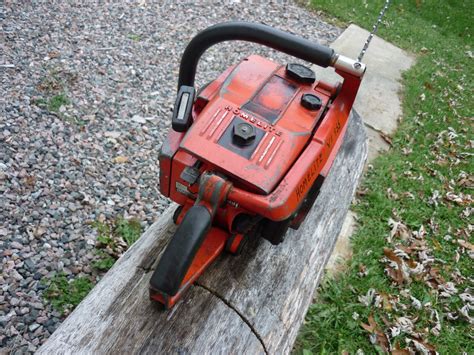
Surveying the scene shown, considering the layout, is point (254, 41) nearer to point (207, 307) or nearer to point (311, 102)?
point (311, 102)

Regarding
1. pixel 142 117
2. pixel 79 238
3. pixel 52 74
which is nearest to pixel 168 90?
pixel 142 117

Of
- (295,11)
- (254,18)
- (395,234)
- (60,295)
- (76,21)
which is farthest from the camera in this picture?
(295,11)

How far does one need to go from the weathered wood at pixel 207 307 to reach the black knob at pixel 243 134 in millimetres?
634

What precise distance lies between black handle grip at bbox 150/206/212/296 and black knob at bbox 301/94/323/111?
729 mm

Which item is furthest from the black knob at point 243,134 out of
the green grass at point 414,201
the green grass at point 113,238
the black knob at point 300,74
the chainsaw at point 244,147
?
the green grass at point 414,201

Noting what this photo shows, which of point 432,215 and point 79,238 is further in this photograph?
point 432,215

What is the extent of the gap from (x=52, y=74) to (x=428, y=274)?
3452mm

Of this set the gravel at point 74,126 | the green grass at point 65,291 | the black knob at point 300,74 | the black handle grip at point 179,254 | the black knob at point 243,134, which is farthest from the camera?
the gravel at point 74,126

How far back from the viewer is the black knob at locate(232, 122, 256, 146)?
1574 mm

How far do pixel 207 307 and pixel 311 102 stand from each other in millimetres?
971

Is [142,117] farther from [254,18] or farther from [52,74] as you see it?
[254,18]

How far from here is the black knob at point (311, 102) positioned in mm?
1821

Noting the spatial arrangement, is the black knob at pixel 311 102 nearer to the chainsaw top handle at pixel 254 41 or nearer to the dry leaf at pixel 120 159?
the chainsaw top handle at pixel 254 41

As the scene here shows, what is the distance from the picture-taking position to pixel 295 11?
6035 millimetres
